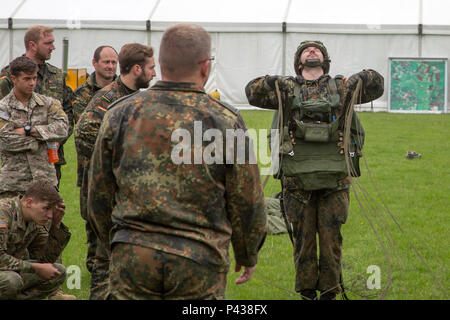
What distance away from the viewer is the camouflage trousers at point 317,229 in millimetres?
5219

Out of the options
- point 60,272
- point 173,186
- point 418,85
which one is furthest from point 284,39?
point 173,186

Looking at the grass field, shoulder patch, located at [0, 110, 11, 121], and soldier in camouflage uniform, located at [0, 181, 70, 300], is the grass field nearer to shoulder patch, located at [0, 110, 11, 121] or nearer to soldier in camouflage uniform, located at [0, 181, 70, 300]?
soldier in camouflage uniform, located at [0, 181, 70, 300]

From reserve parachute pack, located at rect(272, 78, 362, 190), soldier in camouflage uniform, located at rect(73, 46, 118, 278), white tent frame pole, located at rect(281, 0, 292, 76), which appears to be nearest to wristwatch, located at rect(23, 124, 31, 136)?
soldier in camouflage uniform, located at rect(73, 46, 118, 278)

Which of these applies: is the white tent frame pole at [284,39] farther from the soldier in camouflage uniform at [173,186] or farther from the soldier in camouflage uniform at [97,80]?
the soldier in camouflage uniform at [173,186]

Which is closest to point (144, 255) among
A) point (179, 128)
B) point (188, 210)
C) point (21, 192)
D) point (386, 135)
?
point (188, 210)

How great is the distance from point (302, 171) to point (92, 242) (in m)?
1.83

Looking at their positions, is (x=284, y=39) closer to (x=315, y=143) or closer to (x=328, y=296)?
(x=315, y=143)

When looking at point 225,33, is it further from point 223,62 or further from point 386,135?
point 386,135

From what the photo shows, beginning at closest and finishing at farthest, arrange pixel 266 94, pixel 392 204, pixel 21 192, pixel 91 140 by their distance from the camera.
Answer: pixel 91 140, pixel 266 94, pixel 21 192, pixel 392 204

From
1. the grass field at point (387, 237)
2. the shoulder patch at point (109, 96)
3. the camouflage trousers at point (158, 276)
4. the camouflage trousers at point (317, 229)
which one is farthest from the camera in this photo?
the grass field at point (387, 237)

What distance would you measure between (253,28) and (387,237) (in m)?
17.7

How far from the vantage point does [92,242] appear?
5.64 metres

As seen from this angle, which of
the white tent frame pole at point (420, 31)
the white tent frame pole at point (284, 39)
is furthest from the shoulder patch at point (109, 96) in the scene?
the white tent frame pole at point (420, 31)

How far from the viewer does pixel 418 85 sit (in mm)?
22703
